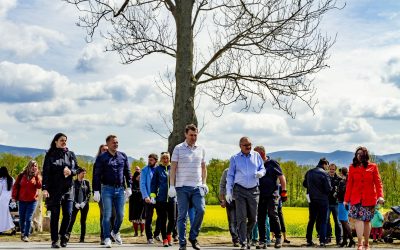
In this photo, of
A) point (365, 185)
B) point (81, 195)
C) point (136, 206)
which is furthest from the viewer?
point (136, 206)

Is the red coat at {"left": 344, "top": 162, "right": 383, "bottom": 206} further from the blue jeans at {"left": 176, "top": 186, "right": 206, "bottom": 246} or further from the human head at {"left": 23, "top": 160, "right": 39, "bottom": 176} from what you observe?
the human head at {"left": 23, "top": 160, "right": 39, "bottom": 176}

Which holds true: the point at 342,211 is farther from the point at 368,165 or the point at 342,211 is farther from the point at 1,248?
the point at 1,248

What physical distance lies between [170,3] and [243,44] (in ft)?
7.96

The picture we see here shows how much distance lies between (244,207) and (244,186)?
0.40m

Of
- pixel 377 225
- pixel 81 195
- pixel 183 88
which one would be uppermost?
pixel 183 88

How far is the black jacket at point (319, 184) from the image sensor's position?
1720cm

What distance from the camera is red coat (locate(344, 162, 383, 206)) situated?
14.4 metres

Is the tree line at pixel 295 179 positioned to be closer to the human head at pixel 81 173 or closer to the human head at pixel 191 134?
the human head at pixel 81 173

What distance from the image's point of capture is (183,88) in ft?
67.6

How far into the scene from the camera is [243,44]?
2153 cm

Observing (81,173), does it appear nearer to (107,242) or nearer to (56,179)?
(56,179)

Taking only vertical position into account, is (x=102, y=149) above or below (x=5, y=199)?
above

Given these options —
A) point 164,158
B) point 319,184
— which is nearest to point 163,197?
point 164,158

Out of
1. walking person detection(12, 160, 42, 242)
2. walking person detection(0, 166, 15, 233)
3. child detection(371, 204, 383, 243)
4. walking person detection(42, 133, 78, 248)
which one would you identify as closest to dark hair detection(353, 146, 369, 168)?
child detection(371, 204, 383, 243)
